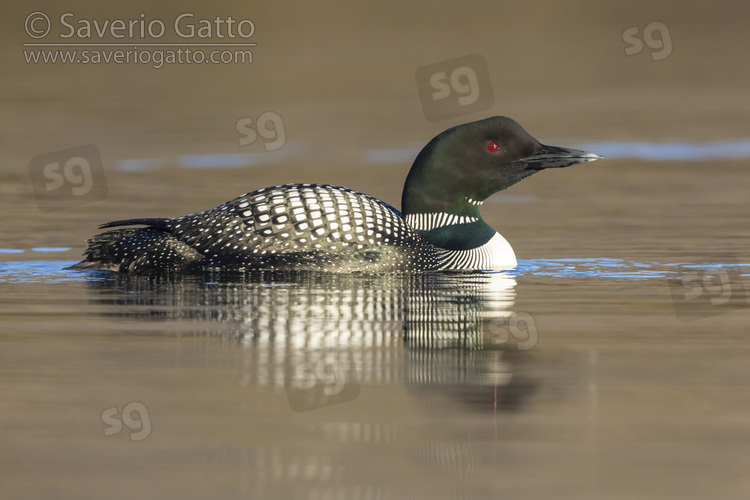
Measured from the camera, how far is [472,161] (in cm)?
778

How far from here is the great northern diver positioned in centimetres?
733

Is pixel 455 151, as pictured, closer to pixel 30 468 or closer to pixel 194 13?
pixel 30 468

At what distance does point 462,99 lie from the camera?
18.0 meters

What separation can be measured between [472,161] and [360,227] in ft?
2.67

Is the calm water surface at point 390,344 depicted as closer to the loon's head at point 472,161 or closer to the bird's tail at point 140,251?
the bird's tail at point 140,251

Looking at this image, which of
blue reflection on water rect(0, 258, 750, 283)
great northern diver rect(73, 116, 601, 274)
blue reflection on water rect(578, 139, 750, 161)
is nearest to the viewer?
great northern diver rect(73, 116, 601, 274)

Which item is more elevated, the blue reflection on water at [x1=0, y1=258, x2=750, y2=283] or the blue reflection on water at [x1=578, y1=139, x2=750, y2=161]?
the blue reflection on water at [x1=578, y1=139, x2=750, y2=161]

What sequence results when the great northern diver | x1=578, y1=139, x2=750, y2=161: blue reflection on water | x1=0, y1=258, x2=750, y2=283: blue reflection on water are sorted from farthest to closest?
x1=578, y1=139, x2=750, y2=161: blue reflection on water → x1=0, y1=258, x2=750, y2=283: blue reflection on water → the great northern diver

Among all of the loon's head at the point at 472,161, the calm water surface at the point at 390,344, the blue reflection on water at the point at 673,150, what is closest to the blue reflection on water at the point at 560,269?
the calm water surface at the point at 390,344

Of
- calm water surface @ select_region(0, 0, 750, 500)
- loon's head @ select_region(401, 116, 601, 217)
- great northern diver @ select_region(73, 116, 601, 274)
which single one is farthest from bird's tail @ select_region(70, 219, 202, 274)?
loon's head @ select_region(401, 116, 601, 217)

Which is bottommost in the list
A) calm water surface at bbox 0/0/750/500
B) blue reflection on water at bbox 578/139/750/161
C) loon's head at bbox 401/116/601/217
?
calm water surface at bbox 0/0/750/500

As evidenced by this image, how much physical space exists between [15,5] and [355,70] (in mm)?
8057

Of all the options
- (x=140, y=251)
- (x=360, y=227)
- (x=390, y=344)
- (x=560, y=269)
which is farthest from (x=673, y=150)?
(x=390, y=344)

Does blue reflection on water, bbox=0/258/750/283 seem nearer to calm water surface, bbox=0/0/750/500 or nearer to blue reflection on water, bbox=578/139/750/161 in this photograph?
calm water surface, bbox=0/0/750/500
